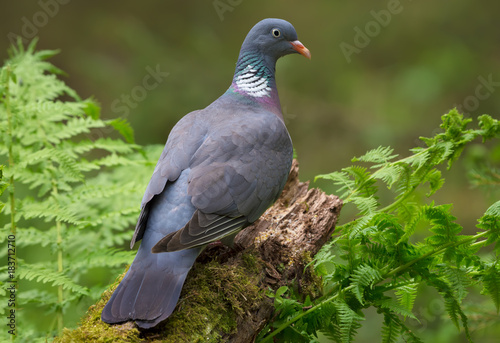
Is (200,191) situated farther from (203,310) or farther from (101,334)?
(101,334)

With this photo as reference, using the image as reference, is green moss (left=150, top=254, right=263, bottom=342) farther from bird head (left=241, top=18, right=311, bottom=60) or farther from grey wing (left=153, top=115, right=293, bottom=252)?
bird head (left=241, top=18, right=311, bottom=60)

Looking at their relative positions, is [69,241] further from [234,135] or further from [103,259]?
[234,135]

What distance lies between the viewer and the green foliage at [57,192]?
304 cm

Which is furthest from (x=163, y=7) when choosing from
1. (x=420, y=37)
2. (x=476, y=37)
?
(x=476, y=37)

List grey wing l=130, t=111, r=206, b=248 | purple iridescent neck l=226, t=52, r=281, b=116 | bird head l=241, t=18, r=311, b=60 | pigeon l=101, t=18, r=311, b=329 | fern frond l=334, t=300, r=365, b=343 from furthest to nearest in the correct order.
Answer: bird head l=241, t=18, r=311, b=60
purple iridescent neck l=226, t=52, r=281, b=116
grey wing l=130, t=111, r=206, b=248
pigeon l=101, t=18, r=311, b=329
fern frond l=334, t=300, r=365, b=343

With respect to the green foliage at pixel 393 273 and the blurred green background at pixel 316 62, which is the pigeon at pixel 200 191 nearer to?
the green foliage at pixel 393 273

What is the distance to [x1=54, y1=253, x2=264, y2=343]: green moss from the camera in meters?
2.21

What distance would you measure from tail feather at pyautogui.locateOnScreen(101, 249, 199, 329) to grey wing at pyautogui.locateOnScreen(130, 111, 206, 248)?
22cm

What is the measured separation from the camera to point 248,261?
2.71m

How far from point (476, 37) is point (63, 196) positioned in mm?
7345

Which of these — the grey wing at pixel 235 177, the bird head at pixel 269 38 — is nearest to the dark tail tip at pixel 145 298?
the grey wing at pixel 235 177

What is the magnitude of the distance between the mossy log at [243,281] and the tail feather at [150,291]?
0.18 feet

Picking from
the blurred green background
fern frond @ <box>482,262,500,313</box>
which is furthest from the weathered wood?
the blurred green background

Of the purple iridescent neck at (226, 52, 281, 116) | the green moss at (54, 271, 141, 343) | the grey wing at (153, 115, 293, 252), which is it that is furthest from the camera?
the purple iridescent neck at (226, 52, 281, 116)
